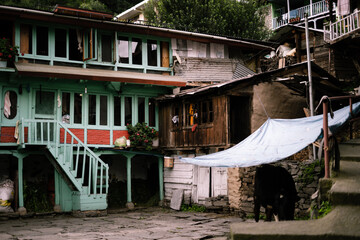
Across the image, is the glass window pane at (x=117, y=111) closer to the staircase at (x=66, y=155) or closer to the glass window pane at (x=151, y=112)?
the glass window pane at (x=151, y=112)

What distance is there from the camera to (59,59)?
57.0ft

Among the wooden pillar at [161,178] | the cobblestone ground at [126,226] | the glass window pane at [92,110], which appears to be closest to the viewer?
the cobblestone ground at [126,226]

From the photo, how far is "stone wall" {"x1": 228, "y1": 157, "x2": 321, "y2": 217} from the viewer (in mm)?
12297

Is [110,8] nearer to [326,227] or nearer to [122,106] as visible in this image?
[122,106]

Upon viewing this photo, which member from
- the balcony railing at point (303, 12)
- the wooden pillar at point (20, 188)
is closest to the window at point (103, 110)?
the wooden pillar at point (20, 188)

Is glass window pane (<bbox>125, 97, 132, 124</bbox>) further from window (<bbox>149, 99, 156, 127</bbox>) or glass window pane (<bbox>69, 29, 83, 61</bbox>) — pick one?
glass window pane (<bbox>69, 29, 83, 61</bbox>)

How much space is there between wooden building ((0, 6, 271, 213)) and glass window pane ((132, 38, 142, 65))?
0.05 metres

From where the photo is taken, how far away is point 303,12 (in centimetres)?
3262

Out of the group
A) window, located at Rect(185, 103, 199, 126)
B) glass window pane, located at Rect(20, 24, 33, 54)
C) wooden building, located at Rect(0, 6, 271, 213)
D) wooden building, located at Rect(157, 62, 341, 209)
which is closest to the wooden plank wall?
wooden building, located at Rect(157, 62, 341, 209)

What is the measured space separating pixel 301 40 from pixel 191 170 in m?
12.9

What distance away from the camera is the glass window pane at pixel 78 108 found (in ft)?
58.0

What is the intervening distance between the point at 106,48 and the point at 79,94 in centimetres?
256

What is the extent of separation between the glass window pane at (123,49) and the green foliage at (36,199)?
23.0 ft

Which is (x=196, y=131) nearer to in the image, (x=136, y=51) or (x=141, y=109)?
(x=141, y=109)
